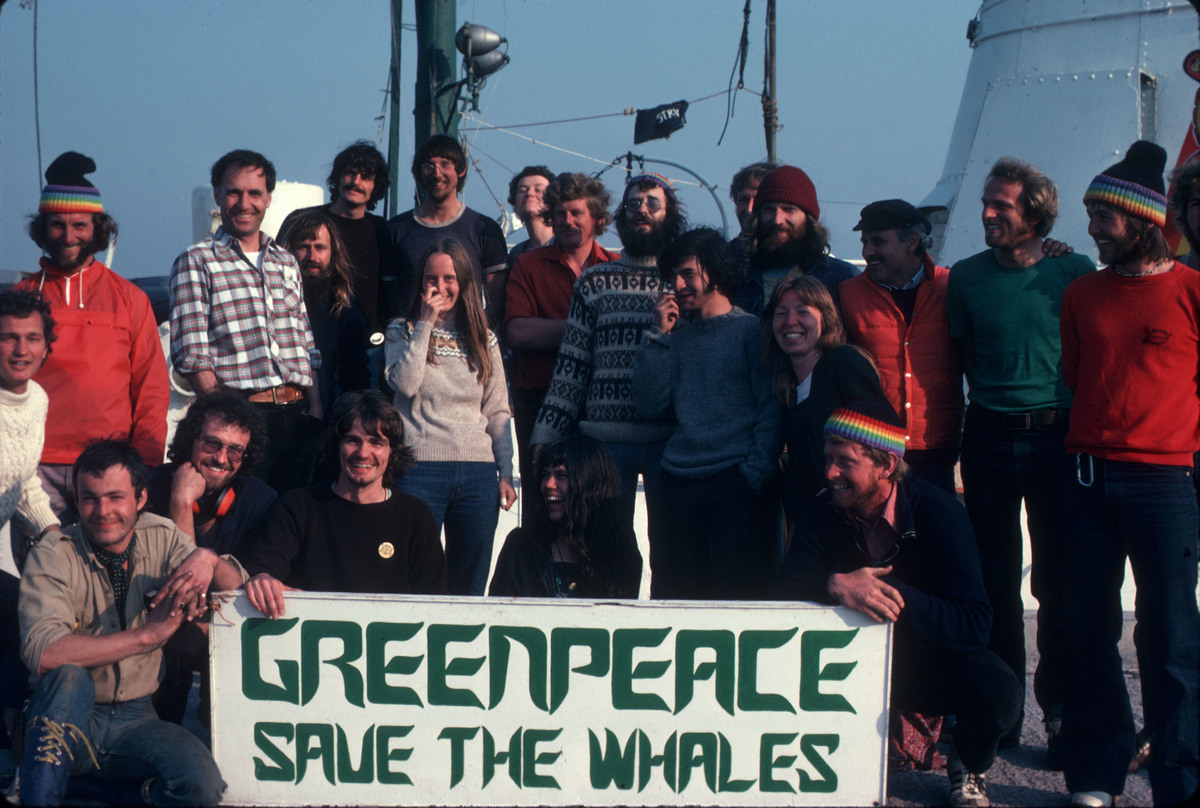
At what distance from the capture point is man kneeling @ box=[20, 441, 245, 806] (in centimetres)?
328

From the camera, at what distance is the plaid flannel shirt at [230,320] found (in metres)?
4.40

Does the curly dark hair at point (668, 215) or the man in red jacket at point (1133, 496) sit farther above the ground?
the curly dark hair at point (668, 215)

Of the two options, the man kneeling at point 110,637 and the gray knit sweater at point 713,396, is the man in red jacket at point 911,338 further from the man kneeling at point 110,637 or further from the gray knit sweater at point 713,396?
the man kneeling at point 110,637

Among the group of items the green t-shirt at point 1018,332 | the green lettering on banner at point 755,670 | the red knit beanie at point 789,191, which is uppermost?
the red knit beanie at point 789,191

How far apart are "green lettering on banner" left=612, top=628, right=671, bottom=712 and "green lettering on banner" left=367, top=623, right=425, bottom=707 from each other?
1.97 feet

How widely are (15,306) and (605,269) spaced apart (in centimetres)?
225

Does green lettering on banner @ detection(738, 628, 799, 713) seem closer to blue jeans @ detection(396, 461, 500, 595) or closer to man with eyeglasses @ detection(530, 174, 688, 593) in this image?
man with eyeglasses @ detection(530, 174, 688, 593)

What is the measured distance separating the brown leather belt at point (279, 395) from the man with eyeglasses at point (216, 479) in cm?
27

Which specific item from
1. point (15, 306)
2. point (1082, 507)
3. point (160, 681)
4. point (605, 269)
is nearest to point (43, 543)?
point (160, 681)

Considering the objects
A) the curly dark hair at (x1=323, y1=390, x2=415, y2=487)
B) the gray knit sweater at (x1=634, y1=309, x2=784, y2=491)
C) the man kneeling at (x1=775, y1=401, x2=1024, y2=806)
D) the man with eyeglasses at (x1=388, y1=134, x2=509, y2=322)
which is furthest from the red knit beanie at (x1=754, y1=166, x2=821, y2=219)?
the curly dark hair at (x1=323, y1=390, x2=415, y2=487)

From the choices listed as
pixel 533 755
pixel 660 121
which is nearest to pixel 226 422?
pixel 533 755

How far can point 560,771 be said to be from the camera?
3.37m

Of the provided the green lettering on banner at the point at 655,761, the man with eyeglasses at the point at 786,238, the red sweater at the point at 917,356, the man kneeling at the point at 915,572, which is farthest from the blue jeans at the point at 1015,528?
the green lettering on banner at the point at 655,761

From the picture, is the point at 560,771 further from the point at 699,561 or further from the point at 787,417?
the point at 787,417
